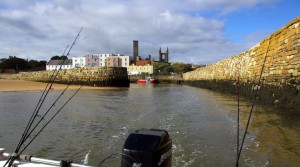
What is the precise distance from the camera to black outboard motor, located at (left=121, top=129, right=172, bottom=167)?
322cm

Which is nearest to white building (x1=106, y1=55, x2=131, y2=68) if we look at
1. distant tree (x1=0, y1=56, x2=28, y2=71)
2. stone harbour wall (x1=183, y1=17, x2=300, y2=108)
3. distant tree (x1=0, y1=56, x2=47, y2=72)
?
distant tree (x1=0, y1=56, x2=47, y2=72)

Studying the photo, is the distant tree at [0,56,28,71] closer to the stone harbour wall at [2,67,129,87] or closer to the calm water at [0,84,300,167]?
the stone harbour wall at [2,67,129,87]

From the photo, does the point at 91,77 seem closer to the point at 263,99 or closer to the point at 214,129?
the point at 263,99

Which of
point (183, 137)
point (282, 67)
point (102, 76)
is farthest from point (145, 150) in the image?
point (102, 76)

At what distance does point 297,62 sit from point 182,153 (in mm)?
7158

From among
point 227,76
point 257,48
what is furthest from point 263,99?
point 227,76

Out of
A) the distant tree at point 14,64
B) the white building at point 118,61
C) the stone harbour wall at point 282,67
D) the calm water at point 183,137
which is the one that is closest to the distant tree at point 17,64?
the distant tree at point 14,64

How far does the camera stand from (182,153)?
6.23m

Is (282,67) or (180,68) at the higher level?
(180,68)

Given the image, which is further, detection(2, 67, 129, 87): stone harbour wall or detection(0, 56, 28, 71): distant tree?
detection(0, 56, 28, 71): distant tree

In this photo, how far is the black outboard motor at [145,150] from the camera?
322 centimetres

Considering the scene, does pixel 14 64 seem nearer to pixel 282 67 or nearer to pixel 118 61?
pixel 118 61

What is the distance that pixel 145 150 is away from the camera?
3234 millimetres

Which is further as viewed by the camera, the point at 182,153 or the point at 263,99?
the point at 263,99
